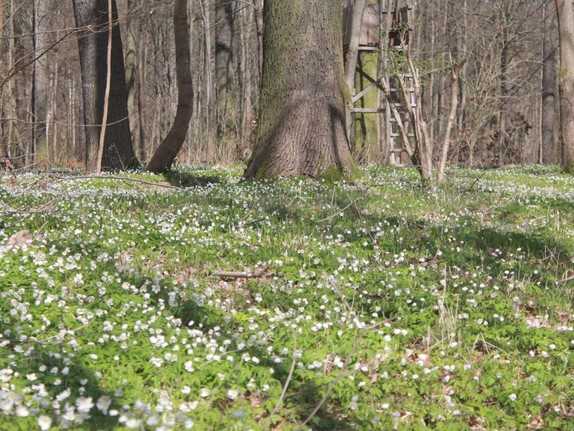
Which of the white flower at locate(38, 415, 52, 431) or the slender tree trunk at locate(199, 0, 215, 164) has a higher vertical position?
the slender tree trunk at locate(199, 0, 215, 164)

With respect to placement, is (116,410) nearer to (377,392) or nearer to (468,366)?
(377,392)

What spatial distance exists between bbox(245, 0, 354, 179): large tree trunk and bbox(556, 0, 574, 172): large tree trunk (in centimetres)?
972

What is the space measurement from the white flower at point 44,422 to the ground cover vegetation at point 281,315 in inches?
1.2

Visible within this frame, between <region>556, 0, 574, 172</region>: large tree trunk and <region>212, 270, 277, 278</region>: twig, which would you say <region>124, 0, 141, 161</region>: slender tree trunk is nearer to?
<region>556, 0, 574, 172</region>: large tree trunk

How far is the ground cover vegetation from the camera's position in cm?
355

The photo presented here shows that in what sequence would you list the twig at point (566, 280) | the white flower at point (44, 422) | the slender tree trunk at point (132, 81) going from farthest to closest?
the slender tree trunk at point (132, 81)
the twig at point (566, 280)
the white flower at point (44, 422)

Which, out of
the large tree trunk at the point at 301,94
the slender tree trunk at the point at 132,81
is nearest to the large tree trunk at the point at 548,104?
the slender tree trunk at the point at 132,81

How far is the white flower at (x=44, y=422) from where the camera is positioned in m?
2.73

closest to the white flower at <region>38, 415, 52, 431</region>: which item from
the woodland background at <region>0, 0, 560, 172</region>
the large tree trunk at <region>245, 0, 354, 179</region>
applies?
the large tree trunk at <region>245, 0, 354, 179</region>

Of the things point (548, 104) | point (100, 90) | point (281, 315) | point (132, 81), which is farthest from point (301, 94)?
point (548, 104)

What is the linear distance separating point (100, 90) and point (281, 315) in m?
11.3

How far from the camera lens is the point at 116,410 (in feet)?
10.2

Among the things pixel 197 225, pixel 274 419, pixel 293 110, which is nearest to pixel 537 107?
pixel 293 110

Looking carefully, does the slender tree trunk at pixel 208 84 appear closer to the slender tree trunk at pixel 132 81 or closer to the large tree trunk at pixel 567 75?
the slender tree trunk at pixel 132 81
